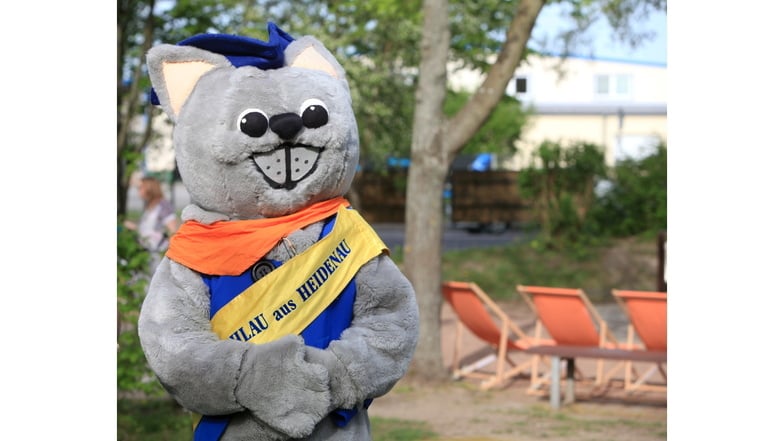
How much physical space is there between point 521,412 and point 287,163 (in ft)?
17.5

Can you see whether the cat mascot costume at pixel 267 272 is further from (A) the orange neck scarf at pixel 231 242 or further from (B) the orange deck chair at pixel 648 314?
(B) the orange deck chair at pixel 648 314

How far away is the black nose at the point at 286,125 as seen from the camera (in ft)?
12.5

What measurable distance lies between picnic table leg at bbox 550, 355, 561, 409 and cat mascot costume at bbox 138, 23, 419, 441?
198 inches

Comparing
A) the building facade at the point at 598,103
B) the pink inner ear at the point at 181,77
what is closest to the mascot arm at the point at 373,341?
the pink inner ear at the point at 181,77

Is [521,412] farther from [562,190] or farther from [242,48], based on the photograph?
[562,190]

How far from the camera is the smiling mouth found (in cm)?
386

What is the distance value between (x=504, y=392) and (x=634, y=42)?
416cm

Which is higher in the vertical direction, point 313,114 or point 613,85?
point 613,85

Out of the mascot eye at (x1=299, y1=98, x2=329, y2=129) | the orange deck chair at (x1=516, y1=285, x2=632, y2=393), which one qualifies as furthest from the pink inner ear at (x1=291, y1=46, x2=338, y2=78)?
the orange deck chair at (x1=516, y1=285, x2=632, y2=393)

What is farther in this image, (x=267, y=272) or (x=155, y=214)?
(x=155, y=214)

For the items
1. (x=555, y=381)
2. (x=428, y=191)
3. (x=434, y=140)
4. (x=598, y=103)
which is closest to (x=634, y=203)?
(x=428, y=191)

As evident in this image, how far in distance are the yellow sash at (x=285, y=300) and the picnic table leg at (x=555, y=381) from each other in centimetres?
522

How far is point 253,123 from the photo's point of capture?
380 centimetres
